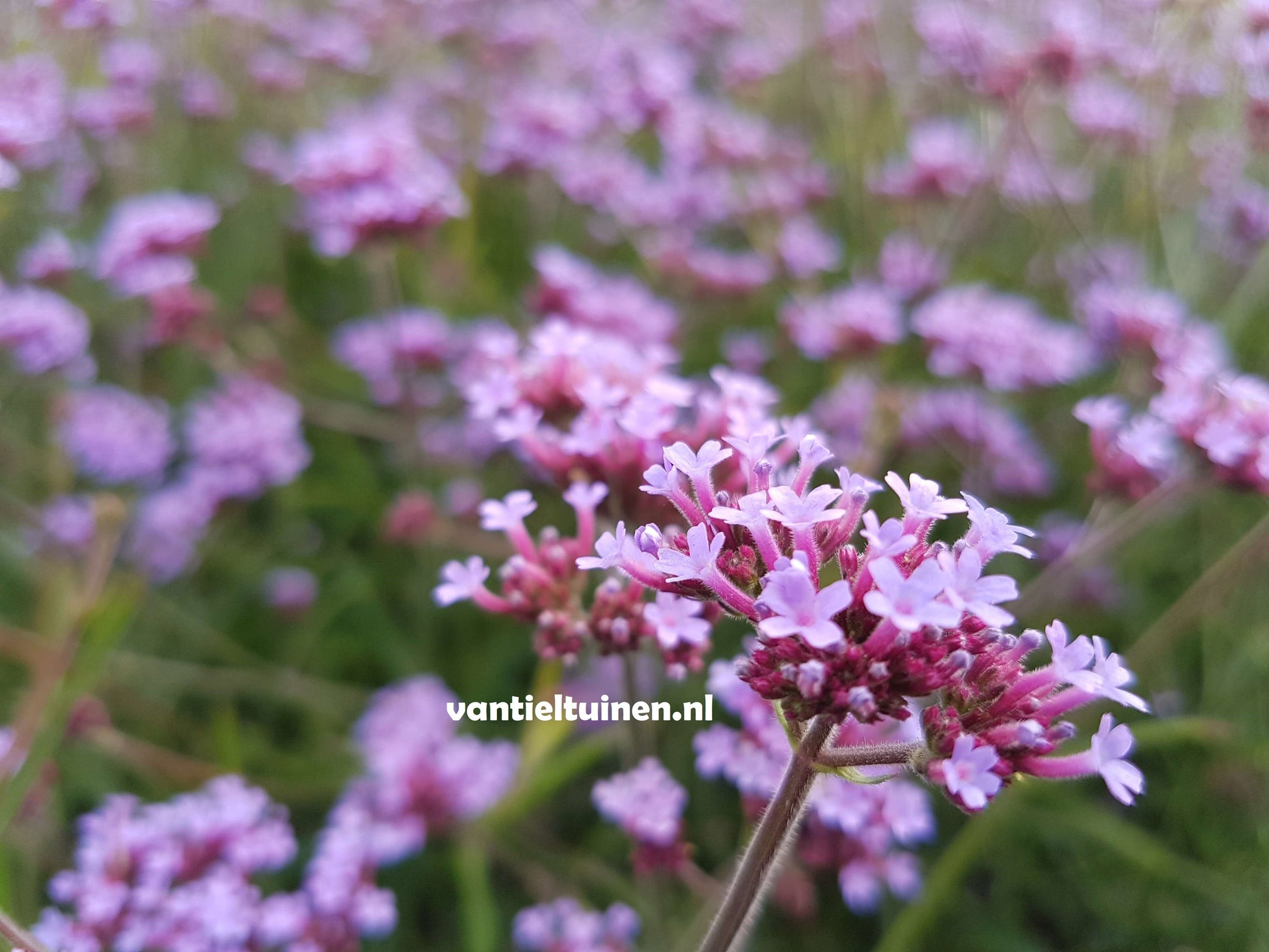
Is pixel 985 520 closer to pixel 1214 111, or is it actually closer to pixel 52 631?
pixel 52 631

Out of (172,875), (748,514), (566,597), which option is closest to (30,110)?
(172,875)

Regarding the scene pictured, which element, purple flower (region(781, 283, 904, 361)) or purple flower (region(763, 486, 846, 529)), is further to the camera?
purple flower (region(781, 283, 904, 361))

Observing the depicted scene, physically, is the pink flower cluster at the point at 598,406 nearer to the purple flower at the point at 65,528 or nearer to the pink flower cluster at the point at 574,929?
the pink flower cluster at the point at 574,929

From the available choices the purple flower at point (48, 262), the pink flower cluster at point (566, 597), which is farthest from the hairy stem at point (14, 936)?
the purple flower at point (48, 262)

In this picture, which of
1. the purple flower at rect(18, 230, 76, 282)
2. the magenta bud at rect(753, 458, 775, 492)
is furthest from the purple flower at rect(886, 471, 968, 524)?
the purple flower at rect(18, 230, 76, 282)

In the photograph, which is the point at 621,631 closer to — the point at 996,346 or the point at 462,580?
the point at 462,580

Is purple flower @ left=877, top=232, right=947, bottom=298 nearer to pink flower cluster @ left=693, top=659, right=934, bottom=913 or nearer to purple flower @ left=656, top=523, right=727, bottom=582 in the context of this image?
pink flower cluster @ left=693, top=659, right=934, bottom=913
